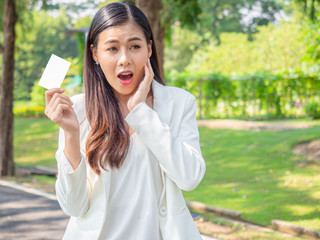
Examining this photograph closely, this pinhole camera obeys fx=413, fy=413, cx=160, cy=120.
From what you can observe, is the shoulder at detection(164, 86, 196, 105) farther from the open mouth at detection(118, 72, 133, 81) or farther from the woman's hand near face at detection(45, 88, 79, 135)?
the woman's hand near face at detection(45, 88, 79, 135)

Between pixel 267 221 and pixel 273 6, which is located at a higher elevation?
pixel 273 6

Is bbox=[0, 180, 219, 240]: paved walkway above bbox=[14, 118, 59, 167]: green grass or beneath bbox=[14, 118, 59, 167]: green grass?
above

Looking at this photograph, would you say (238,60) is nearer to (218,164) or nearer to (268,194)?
(218,164)

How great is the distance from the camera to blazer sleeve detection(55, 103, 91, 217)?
1.58 meters

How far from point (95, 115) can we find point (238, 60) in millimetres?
28229

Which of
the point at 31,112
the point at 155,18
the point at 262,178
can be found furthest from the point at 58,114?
the point at 31,112

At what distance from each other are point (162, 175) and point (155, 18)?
184 inches

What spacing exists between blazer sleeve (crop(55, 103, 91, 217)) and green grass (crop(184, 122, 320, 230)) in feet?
14.3

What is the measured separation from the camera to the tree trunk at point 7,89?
379 inches

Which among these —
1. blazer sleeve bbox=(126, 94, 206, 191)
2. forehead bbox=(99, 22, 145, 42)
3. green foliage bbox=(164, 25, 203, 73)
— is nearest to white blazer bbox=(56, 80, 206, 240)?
blazer sleeve bbox=(126, 94, 206, 191)

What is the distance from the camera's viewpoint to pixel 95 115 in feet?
5.75

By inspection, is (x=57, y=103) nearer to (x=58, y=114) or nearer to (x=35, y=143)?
(x=58, y=114)

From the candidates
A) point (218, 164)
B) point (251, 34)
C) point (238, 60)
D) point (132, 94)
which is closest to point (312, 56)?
point (218, 164)

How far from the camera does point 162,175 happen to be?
5.49 ft
